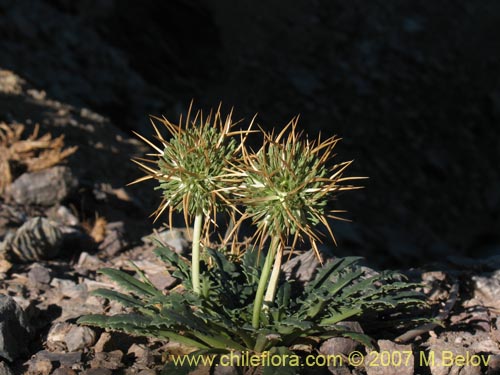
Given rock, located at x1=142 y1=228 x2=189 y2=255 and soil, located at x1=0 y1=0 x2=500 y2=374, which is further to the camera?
soil, located at x1=0 y1=0 x2=500 y2=374

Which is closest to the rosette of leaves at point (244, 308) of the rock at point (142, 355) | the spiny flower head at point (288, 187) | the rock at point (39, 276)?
the rock at point (142, 355)

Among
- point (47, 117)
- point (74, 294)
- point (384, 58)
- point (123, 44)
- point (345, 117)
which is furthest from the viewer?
point (384, 58)

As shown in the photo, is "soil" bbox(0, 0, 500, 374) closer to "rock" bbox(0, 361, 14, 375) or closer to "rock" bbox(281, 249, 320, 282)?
"rock" bbox(281, 249, 320, 282)

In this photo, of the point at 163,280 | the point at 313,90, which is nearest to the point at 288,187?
the point at 163,280

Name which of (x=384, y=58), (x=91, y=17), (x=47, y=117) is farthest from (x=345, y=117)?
(x=47, y=117)

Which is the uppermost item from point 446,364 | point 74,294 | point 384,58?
point 384,58

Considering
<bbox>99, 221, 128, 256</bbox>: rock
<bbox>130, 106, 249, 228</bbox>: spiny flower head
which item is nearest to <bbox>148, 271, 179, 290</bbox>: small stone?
<bbox>99, 221, 128, 256</bbox>: rock

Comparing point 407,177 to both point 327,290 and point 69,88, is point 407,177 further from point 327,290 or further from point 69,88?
point 327,290
